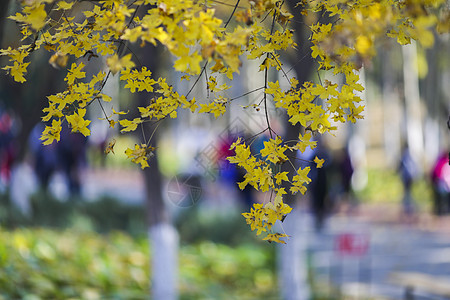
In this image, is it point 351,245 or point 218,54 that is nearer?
point 218,54

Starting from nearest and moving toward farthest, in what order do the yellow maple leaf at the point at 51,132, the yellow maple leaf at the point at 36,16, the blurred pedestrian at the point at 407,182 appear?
1. the yellow maple leaf at the point at 36,16
2. the yellow maple leaf at the point at 51,132
3. the blurred pedestrian at the point at 407,182

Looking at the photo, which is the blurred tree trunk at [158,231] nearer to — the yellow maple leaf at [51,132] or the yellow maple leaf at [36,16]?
the yellow maple leaf at [51,132]

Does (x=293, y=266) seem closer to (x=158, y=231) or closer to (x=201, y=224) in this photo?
(x=158, y=231)

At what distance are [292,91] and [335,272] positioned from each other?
21.7ft

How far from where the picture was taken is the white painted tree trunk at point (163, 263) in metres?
6.15

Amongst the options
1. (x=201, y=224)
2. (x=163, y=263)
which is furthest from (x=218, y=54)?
(x=201, y=224)

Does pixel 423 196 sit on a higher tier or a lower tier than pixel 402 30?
higher

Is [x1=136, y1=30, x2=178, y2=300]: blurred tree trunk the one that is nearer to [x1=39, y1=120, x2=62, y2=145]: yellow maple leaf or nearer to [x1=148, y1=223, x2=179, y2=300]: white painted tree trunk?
[x1=148, y1=223, x2=179, y2=300]: white painted tree trunk

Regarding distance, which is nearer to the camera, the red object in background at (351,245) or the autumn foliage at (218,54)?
the autumn foliage at (218,54)

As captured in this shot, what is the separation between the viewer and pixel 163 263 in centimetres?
620

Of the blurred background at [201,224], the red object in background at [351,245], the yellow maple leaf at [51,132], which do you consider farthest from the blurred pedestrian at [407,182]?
the yellow maple leaf at [51,132]

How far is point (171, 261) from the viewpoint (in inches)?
246

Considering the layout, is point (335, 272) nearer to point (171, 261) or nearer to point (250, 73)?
point (171, 261)

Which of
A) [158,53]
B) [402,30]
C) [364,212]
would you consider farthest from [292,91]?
[364,212]
